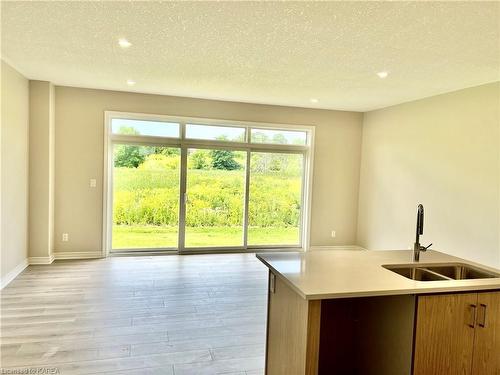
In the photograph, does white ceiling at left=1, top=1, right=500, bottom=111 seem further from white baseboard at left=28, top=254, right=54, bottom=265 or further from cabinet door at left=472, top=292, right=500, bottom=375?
white baseboard at left=28, top=254, right=54, bottom=265

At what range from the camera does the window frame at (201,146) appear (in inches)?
211

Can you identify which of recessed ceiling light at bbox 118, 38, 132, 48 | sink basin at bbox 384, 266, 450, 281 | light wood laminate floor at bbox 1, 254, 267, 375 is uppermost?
recessed ceiling light at bbox 118, 38, 132, 48

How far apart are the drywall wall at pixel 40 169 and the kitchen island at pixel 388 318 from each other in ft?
13.2

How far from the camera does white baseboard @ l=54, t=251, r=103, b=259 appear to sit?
5227 mm

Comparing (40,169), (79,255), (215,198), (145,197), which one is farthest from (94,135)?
(215,198)

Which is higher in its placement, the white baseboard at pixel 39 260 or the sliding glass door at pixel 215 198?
the sliding glass door at pixel 215 198

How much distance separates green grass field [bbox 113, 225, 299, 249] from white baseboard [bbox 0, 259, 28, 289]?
126 centimetres

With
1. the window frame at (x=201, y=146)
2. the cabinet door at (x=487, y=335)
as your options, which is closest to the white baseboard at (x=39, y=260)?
the window frame at (x=201, y=146)

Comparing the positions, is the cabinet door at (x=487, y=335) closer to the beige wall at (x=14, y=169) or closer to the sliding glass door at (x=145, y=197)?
the beige wall at (x=14, y=169)

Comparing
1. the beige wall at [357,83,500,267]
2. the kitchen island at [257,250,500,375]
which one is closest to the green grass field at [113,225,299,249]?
the beige wall at [357,83,500,267]

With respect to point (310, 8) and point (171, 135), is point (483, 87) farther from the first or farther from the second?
point (171, 135)

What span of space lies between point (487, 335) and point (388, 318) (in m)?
0.51

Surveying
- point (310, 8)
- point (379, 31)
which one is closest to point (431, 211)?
point (379, 31)

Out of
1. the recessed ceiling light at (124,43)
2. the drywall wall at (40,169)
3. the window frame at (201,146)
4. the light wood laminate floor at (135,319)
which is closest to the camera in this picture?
the light wood laminate floor at (135,319)
